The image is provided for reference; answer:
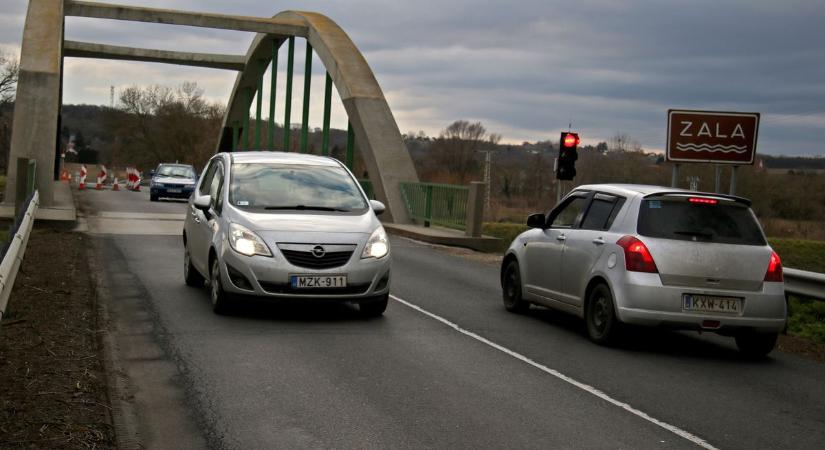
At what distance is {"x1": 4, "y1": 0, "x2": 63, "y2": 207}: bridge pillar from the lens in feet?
80.8

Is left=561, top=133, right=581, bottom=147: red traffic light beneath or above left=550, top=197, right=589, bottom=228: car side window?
above

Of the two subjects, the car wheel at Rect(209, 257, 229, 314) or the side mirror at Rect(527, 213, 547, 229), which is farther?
the side mirror at Rect(527, 213, 547, 229)

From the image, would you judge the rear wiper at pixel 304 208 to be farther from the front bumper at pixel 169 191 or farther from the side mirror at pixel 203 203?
the front bumper at pixel 169 191

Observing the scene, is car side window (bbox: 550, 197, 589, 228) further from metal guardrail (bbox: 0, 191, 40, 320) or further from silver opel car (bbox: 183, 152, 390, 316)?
metal guardrail (bbox: 0, 191, 40, 320)

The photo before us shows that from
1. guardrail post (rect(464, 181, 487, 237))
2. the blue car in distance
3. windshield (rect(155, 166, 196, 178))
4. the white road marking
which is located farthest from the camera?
windshield (rect(155, 166, 196, 178))

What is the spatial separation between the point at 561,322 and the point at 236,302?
137 inches

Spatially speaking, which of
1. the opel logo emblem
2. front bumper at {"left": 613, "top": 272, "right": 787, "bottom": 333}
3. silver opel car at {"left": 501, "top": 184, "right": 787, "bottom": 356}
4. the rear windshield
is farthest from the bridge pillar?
front bumper at {"left": 613, "top": 272, "right": 787, "bottom": 333}

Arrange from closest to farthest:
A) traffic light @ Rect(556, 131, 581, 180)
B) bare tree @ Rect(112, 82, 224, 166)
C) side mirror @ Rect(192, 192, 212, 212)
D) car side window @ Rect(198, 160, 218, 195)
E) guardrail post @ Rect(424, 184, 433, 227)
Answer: side mirror @ Rect(192, 192, 212, 212) < car side window @ Rect(198, 160, 218, 195) < traffic light @ Rect(556, 131, 581, 180) < guardrail post @ Rect(424, 184, 433, 227) < bare tree @ Rect(112, 82, 224, 166)

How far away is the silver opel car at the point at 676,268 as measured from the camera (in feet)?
29.2

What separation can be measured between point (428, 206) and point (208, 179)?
13539 millimetres

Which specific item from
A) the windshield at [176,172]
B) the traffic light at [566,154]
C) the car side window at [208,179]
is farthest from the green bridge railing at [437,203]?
the windshield at [176,172]

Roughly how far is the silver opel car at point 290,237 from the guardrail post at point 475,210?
1097 centimetres

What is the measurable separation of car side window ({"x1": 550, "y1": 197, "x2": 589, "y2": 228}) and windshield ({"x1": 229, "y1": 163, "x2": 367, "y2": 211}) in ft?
6.85

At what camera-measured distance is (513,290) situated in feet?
38.1
